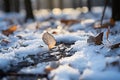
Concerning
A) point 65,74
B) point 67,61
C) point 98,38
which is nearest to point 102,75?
point 65,74

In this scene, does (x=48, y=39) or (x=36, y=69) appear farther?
(x=48, y=39)

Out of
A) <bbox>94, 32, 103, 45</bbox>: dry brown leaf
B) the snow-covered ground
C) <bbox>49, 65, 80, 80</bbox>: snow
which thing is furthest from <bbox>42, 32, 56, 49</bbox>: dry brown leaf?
<bbox>49, 65, 80, 80</bbox>: snow

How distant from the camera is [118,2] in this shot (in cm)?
543

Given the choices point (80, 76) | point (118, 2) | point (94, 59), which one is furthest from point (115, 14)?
point (80, 76)

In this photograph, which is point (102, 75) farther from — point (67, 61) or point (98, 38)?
point (98, 38)

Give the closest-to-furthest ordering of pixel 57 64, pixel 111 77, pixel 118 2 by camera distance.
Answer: pixel 111 77 < pixel 57 64 < pixel 118 2

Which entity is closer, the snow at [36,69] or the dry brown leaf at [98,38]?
the snow at [36,69]

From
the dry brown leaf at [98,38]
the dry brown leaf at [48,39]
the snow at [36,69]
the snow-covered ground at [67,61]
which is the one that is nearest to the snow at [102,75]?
the snow-covered ground at [67,61]

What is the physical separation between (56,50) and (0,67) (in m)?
0.75

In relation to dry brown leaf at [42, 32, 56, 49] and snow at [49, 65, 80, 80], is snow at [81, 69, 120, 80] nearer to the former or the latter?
snow at [49, 65, 80, 80]

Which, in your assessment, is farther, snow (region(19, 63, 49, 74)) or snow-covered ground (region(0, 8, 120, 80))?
snow (region(19, 63, 49, 74))

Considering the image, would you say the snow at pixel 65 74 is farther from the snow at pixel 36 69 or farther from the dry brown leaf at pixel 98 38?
the dry brown leaf at pixel 98 38

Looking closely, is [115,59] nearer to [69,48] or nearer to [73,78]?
[73,78]

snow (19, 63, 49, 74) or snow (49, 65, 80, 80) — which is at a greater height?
snow (49, 65, 80, 80)
